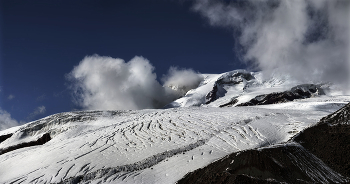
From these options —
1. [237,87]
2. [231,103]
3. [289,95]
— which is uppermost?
[237,87]

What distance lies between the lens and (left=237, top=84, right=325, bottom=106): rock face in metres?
103

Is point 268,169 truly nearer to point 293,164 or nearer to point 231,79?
point 293,164

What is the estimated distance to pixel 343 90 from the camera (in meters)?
121

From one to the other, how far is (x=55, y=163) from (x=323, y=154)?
680 inches

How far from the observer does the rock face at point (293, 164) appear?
10320 millimetres

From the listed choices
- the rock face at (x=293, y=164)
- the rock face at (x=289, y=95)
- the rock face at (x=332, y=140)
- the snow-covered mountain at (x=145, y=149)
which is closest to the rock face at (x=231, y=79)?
the rock face at (x=289, y=95)

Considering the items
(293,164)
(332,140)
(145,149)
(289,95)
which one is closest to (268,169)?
(293,164)

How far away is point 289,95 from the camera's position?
373 ft

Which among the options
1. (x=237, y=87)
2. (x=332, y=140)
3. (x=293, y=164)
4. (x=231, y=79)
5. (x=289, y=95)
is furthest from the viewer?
(x=231, y=79)

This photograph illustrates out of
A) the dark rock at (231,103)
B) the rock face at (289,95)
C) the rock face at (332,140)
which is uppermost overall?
the rock face at (289,95)

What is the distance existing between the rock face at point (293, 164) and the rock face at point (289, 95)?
86.6 metres

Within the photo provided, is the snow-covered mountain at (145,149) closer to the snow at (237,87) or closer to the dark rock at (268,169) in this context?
the dark rock at (268,169)

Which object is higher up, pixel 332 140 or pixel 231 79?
pixel 231 79

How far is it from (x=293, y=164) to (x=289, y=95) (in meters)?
116
